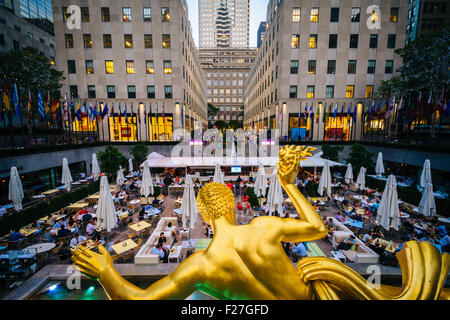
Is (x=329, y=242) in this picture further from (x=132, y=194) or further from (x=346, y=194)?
(x=132, y=194)

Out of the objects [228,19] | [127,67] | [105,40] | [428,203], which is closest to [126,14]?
[105,40]

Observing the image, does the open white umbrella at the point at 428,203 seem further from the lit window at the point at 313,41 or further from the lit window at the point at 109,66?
→ the lit window at the point at 109,66

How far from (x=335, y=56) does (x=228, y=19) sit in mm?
144006

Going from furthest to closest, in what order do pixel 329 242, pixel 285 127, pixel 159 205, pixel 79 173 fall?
1. pixel 285 127
2. pixel 79 173
3. pixel 159 205
4. pixel 329 242

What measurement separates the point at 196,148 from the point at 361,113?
2603 cm

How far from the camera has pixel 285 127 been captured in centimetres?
3278

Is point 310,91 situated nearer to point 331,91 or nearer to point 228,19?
point 331,91

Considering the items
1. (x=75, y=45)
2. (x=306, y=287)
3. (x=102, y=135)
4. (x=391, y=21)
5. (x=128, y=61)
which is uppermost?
(x=391, y=21)

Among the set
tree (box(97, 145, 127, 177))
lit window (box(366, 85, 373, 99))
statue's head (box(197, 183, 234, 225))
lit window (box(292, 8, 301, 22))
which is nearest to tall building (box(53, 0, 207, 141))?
tree (box(97, 145, 127, 177))

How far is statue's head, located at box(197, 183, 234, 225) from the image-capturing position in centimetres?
249

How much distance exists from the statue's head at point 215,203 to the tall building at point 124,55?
30.0 meters

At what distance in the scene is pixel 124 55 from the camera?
101 feet

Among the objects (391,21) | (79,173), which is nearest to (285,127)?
(391,21)

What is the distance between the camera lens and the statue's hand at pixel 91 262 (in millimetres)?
2340
